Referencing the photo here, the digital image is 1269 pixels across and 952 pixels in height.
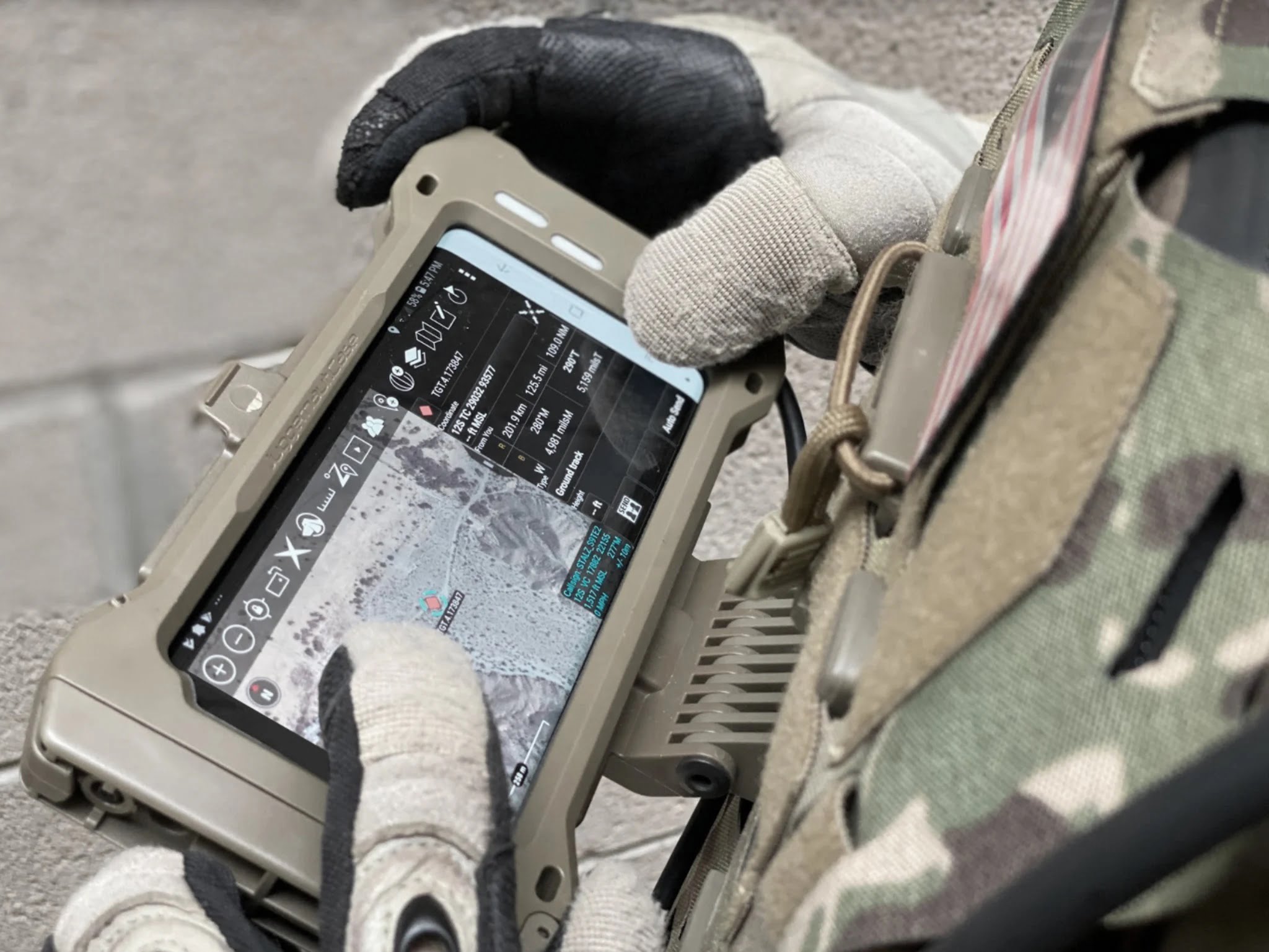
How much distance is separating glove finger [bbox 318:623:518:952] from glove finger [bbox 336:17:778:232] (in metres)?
0.24

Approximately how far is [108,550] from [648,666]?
390 mm

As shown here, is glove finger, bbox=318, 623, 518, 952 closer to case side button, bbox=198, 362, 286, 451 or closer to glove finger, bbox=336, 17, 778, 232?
case side button, bbox=198, 362, 286, 451

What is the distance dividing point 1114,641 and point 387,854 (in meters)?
0.21

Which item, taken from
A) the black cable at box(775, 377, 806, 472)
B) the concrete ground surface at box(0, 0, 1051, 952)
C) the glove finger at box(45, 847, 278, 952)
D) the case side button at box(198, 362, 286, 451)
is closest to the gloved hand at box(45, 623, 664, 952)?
the glove finger at box(45, 847, 278, 952)

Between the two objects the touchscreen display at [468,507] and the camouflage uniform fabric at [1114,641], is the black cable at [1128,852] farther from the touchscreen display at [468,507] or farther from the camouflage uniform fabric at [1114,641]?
the touchscreen display at [468,507]

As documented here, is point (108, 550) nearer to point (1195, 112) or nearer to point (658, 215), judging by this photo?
point (658, 215)

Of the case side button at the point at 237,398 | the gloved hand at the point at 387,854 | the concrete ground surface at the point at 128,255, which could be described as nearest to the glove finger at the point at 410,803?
the gloved hand at the point at 387,854

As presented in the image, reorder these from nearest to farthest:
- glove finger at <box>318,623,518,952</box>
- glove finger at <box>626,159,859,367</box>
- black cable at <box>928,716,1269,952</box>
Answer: black cable at <box>928,716,1269,952</box>, glove finger at <box>318,623,518,952</box>, glove finger at <box>626,159,859,367</box>

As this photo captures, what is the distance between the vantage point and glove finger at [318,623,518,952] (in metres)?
0.28

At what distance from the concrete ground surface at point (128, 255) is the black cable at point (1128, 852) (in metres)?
0.52

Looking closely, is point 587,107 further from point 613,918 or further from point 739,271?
point 613,918

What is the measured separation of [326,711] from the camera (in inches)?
12.5

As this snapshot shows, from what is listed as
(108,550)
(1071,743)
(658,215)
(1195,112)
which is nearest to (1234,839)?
(1071,743)

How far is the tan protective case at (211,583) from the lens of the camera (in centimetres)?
32
